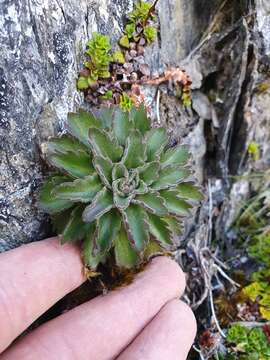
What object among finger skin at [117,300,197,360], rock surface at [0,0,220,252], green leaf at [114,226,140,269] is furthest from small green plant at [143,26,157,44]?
finger skin at [117,300,197,360]

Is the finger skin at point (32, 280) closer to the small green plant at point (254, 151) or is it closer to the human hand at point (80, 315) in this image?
the human hand at point (80, 315)

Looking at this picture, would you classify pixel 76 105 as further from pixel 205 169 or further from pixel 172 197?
pixel 205 169

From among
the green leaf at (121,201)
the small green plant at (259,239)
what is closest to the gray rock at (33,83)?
the green leaf at (121,201)

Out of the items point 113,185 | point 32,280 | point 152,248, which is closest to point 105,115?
point 113,185

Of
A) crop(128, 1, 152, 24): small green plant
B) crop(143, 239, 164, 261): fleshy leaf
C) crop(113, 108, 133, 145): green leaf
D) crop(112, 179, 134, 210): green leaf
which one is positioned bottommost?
crop(143, 239, 164, 261): fleshy leaf

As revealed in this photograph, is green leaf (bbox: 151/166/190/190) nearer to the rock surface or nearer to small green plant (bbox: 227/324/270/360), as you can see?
the rock surface
